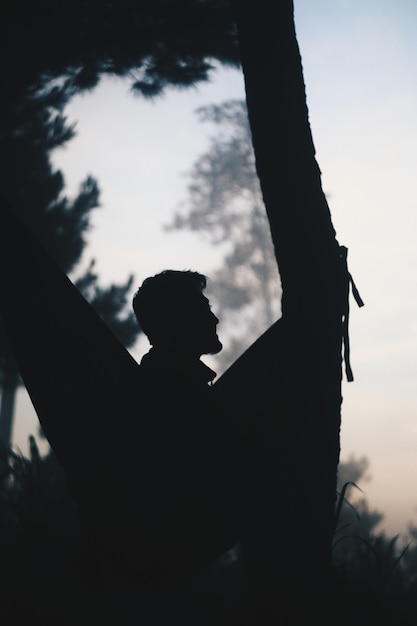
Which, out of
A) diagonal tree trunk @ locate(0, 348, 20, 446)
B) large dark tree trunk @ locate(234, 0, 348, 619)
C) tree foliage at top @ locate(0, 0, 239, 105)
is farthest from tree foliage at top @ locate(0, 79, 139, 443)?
large dark tree trunk @ locate(234, 0, 348, 619)

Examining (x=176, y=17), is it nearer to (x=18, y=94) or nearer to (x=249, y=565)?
(x=18, y=94)

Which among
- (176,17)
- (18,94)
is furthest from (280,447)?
(18,94)

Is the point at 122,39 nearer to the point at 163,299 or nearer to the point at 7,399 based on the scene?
the point at 163,299

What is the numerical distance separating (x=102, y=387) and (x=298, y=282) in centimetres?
49

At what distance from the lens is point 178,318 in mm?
1289

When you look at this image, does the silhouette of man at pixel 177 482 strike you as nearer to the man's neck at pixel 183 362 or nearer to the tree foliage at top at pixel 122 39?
the man's neck at pixel 183 362

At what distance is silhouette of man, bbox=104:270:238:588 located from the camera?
107cm

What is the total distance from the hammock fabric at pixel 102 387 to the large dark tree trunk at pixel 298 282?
0.01 m

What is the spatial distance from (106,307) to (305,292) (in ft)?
26.6

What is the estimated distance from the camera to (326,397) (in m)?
1.10

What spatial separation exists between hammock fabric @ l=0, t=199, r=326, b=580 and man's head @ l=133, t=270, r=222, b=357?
0.34 feet

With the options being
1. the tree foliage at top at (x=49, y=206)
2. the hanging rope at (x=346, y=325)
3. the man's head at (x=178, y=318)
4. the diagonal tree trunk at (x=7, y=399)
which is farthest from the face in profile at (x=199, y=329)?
the diagonal tree trunk at (x=7, y=399)

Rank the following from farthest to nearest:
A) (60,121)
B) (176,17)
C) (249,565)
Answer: (60,121) → (176,17) → (249,565)

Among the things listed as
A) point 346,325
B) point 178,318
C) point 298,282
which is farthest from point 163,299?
point 346,325
